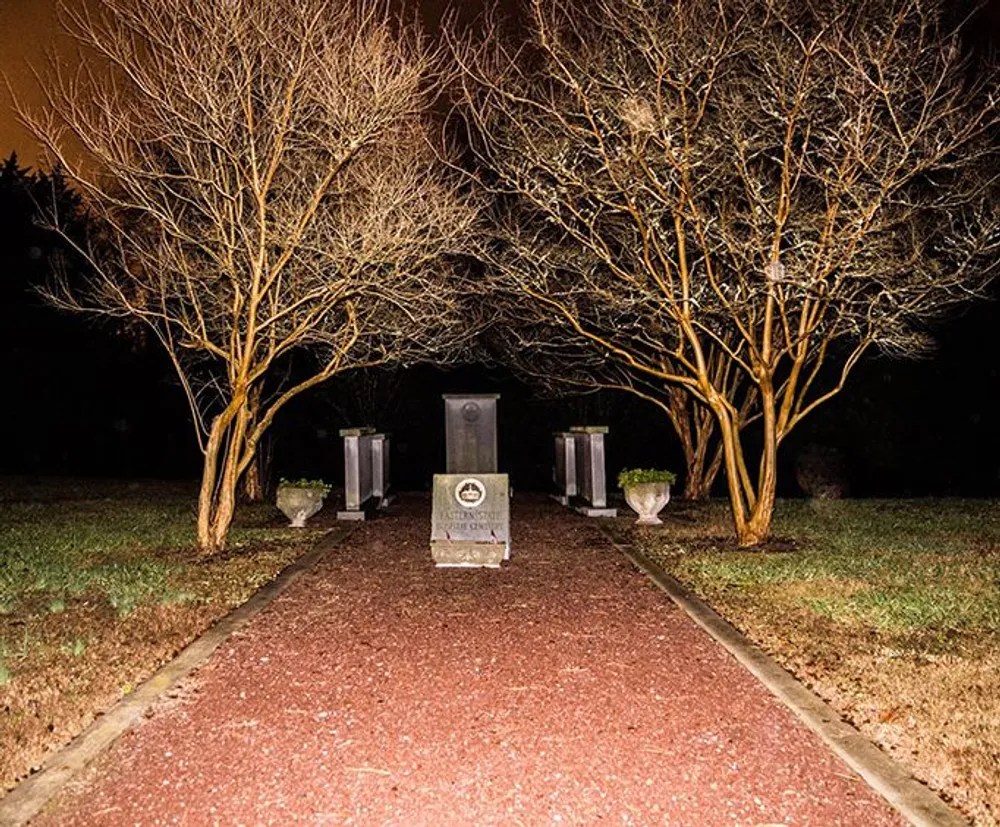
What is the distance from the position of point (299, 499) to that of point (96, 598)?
583cm

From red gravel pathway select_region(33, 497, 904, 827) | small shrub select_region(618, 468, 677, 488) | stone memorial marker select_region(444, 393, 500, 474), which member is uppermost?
stone memorial marker select_region(444, 393, 500, 474)

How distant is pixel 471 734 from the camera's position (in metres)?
4.80

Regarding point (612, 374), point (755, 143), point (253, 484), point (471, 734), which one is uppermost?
point (755, 143)

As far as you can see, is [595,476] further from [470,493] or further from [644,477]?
[470,493]

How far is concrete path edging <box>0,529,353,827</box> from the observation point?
392 cm

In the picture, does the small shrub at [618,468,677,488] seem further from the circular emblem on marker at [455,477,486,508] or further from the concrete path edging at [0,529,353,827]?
the concrete path edging at [0,529,353,827]

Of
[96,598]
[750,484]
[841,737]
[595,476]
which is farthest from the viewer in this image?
[595,476]

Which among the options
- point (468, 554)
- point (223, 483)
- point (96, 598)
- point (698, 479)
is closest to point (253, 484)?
point (223, 483)

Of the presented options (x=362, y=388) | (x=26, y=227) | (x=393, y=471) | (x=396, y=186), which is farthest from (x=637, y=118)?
(x=26, y=227)

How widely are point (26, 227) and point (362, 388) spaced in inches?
550

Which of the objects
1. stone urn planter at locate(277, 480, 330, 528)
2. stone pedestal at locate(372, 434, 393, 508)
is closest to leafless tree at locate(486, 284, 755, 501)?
stone pedestal at locate(372, 434, 393, 508)

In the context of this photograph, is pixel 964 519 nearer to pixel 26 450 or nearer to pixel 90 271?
pixel 90 271

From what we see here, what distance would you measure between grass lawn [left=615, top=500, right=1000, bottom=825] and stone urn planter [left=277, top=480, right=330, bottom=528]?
17.0 ft

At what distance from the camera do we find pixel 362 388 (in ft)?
79.9
